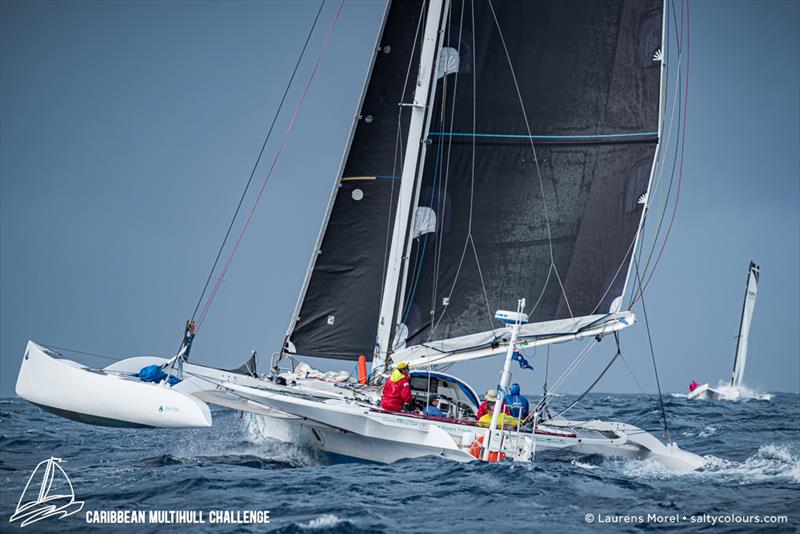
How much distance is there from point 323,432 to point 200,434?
3.60 metres

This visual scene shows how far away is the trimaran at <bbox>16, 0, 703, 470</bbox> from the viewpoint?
13922mm

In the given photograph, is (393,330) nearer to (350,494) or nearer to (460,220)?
(460,220)

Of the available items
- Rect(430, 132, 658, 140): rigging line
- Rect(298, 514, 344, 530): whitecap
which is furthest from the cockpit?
Rect(298, 514, 344, 530): whitecap

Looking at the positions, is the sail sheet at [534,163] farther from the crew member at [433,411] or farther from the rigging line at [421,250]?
the crew member at [433,411]

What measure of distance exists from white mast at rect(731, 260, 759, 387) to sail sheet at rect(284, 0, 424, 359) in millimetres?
28728

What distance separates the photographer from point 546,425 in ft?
44.3

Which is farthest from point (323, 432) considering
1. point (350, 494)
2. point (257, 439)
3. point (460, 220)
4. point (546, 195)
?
point (546, 195)

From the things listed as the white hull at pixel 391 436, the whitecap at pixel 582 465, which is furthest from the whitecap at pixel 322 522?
the whitecap at pixel 582 465

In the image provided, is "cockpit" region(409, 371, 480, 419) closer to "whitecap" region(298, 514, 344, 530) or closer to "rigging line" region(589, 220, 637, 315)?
"rigging line" region(589, 220, 637, 315)

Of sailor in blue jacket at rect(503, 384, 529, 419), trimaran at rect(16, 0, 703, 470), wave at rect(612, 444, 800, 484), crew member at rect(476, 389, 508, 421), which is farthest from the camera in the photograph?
trimaran at rect(16, 0, 703, 470)

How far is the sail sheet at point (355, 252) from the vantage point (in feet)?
49.4

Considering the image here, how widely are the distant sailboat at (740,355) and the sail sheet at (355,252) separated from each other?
28.7 m

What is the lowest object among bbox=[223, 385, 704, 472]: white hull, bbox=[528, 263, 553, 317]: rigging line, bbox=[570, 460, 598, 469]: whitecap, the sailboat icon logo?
the sailboat icon logo

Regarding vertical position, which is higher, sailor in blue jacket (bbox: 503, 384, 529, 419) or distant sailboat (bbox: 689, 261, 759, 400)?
distant sailboat (bbox: 689, 261, 759, 400)
